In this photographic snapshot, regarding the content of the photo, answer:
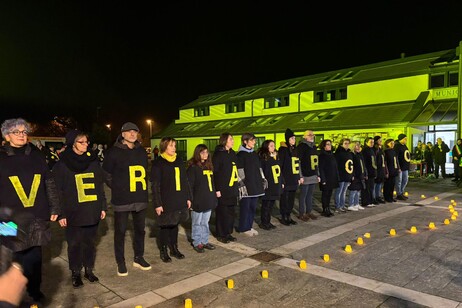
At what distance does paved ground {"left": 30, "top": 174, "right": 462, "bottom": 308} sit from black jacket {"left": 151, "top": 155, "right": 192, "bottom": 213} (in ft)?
3.11

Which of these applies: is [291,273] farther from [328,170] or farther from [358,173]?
[358,173]

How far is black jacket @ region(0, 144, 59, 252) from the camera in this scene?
3.88 metres

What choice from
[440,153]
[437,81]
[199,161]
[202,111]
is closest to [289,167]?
[199,161]

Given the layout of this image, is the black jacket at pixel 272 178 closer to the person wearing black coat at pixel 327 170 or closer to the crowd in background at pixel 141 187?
the crowd in background at pixel 141 187

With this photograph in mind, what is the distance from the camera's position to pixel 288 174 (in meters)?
8.04

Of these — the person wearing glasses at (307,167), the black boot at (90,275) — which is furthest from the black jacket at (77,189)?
the person wearing glasses at (307,167)

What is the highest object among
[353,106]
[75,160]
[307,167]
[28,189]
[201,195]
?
[353,106]

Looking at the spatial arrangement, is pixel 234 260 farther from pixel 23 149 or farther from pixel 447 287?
pixel 23 149

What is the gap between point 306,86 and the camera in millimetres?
32250

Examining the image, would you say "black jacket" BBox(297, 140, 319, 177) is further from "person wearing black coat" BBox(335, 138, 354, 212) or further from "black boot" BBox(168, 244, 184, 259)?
"black boot" BBox(168, 244, 184, 259)

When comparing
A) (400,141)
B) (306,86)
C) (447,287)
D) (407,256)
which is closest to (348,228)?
(407,256)

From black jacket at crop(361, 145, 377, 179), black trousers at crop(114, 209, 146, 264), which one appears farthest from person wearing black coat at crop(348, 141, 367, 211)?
black trousers at crop(114, 209, 146, 264)

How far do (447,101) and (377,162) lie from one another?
14.8 m

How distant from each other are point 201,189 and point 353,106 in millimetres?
24162
